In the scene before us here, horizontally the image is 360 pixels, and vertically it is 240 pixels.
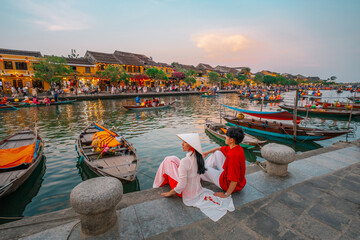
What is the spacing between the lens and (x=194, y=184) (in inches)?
122

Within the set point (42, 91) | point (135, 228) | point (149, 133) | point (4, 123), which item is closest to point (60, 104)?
point (4, 123)

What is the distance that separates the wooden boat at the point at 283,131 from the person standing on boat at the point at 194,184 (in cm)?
1000

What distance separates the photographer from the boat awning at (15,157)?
5.62 meters

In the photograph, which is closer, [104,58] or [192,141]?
[192,141]

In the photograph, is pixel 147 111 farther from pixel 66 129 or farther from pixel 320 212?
pixel 320 212

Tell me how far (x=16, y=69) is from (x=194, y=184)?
4067 cm

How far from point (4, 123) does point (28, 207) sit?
13871 mm

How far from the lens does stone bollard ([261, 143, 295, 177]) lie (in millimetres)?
3803

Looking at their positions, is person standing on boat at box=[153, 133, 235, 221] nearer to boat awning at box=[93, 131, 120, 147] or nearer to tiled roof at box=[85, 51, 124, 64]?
boat awning at box=[93, 131, 120, 147]

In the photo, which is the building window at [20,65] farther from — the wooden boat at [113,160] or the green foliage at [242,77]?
the green foliage at [242,77]

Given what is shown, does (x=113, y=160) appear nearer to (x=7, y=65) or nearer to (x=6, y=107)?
(x=6, y=107)

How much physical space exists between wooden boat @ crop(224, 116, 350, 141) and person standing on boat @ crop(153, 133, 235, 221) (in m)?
10.0

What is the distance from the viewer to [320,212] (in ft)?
9.61

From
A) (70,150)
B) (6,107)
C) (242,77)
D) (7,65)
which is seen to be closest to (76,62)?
(7,65)
